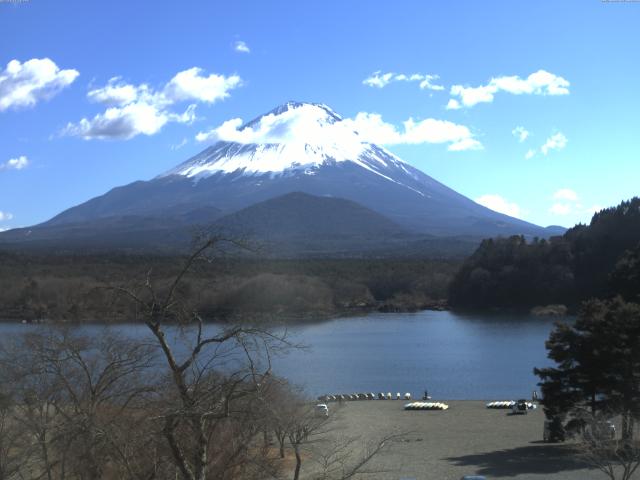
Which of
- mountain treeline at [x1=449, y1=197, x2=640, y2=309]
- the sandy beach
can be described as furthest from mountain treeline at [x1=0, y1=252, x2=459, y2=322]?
the sandy beach

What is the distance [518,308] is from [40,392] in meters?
43.6

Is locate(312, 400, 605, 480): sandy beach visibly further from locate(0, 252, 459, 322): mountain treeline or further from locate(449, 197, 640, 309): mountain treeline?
locate(449, 197, 640, 309): mountain treeline

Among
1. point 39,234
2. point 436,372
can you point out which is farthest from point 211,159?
point 436,372

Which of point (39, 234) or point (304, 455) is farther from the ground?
point (39, 234)

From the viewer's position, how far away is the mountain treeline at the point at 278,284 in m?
33.1

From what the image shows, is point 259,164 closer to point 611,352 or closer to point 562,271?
point 562,271

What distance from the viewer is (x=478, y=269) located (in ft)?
169

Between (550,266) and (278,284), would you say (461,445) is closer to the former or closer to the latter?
(278,284)

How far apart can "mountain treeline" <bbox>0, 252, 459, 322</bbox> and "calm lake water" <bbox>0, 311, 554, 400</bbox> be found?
2770mm

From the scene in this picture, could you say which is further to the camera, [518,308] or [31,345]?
[518,308]

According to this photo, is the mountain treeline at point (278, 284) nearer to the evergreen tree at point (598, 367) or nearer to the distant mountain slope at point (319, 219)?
the evergreen tree at point (598, 367)

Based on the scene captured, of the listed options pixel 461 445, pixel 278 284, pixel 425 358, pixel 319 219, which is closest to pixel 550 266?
pixel 278 284

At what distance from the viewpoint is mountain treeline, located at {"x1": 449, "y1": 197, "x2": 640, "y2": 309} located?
157 ft

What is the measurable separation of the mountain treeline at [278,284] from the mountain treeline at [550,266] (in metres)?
4.22
